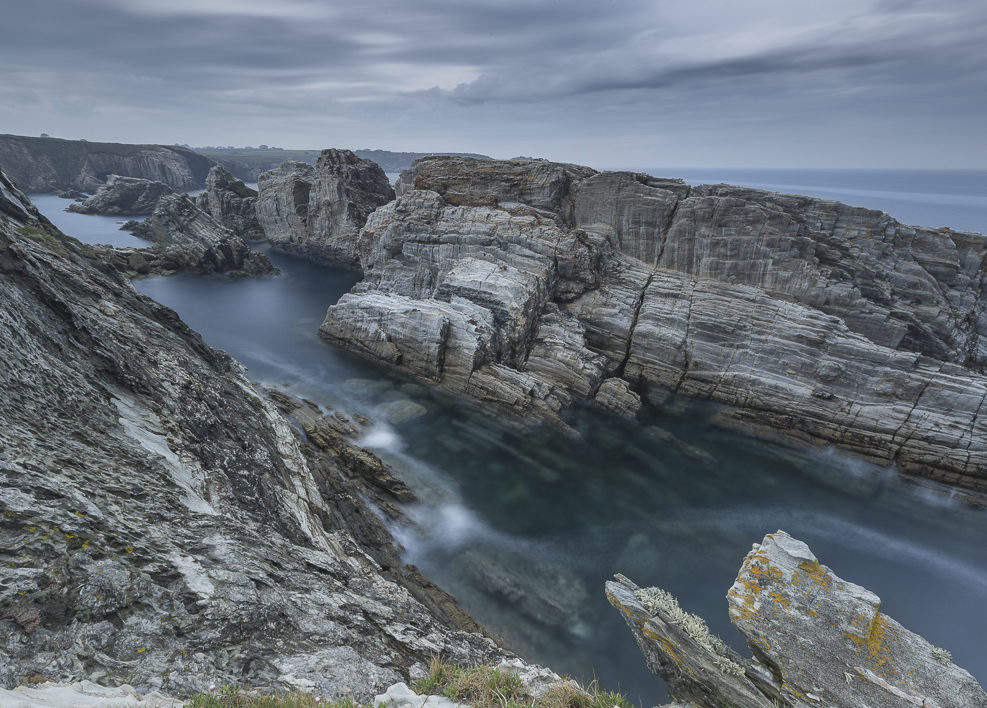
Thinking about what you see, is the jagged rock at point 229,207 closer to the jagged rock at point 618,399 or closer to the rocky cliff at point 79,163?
the jagged rock at point 618,399

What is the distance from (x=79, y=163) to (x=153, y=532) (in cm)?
17450

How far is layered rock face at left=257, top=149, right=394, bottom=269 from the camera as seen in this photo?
60.7 metres

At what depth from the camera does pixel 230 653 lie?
6672mm

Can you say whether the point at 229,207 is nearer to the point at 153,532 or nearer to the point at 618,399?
the point at 618,399

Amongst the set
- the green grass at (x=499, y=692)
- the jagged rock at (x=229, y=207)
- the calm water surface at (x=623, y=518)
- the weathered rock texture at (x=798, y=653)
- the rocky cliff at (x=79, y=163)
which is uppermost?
the rocky cliff at (x=79, y=163)

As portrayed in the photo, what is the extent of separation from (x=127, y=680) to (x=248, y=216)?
86.0 m

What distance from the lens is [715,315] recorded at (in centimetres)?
3161

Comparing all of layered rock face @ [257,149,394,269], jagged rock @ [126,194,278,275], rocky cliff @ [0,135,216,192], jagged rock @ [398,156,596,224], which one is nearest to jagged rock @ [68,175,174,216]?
jagged rock @ [126,194,278,275]

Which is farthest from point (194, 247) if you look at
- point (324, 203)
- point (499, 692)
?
point (499, 692)

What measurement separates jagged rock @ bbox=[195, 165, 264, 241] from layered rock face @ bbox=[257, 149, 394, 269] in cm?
751

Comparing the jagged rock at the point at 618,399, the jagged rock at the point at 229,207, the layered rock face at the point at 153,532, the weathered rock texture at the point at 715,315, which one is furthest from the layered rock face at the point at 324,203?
the layered rock face at the point at 153,532

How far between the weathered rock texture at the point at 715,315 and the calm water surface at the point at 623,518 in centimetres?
230

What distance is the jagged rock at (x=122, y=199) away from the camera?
92.6 metres

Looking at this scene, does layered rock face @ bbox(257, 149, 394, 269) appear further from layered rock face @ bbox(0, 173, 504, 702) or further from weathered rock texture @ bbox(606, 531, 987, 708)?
weathered rock texture @ bbox(606, 531, 987, 708)
